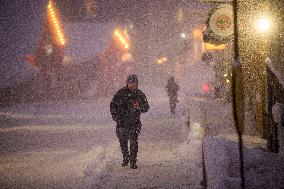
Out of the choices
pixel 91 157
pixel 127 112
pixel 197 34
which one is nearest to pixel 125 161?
pixel 127 112

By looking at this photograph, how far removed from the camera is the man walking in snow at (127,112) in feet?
28.6

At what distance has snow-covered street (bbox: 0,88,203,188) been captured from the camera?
297 inches

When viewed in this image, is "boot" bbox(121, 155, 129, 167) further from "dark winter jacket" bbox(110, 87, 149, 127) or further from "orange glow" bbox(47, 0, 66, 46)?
"orange glow" bbox(47, 0, 66, 46)

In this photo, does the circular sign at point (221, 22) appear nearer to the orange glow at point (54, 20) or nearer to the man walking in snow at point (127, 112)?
the man walking in snow at point (127, 112)

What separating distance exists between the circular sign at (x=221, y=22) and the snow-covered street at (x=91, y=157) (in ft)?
9.59

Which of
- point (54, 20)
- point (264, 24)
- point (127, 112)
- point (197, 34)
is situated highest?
point (197, 34)

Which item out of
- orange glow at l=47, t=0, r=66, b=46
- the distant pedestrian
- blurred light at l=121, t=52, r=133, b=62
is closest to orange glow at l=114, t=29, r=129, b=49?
blurred light at l=121, t=52, r=133, b=62

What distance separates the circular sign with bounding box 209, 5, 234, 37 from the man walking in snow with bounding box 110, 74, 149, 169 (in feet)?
11.3

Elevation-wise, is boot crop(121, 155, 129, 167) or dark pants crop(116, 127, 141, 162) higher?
dark pants crop(116, 127, 141, 162)

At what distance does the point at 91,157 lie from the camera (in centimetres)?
1020

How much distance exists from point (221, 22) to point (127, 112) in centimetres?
407

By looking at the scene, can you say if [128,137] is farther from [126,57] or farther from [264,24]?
[126,57]

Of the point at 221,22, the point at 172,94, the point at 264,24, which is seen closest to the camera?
the point at 264,24

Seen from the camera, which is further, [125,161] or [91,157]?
[91,157]
